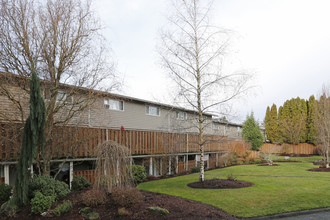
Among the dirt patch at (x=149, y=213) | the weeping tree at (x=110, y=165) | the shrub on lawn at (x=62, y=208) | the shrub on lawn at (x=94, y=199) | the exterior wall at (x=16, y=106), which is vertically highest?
the exterior wall at (x=16, y=106)

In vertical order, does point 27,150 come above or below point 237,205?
above

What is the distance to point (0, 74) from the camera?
7.95 metres

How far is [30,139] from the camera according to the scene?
725cm

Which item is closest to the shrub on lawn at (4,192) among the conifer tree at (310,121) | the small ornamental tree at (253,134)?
the small ornamental tree at (253,134)

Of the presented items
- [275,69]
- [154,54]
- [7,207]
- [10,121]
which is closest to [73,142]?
[10,121]

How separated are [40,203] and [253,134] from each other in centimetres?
3258

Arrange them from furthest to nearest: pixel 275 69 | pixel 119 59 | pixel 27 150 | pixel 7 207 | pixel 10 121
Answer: pixel 275 69 < pixel 119 59 < pixel 10 121 < pixel 27 150 < pixel 7 207

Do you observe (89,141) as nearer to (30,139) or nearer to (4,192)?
(4,192)

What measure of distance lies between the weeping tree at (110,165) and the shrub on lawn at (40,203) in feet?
4.35

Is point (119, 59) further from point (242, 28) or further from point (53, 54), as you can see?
point (242, 28)

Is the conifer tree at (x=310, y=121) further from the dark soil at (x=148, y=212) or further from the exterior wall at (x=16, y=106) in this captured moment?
the exterior wall at (x=16, y=106)

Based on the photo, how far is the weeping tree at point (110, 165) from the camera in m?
7.38

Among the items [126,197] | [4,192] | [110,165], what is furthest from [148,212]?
[4,192]

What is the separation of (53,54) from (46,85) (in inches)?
44.2
